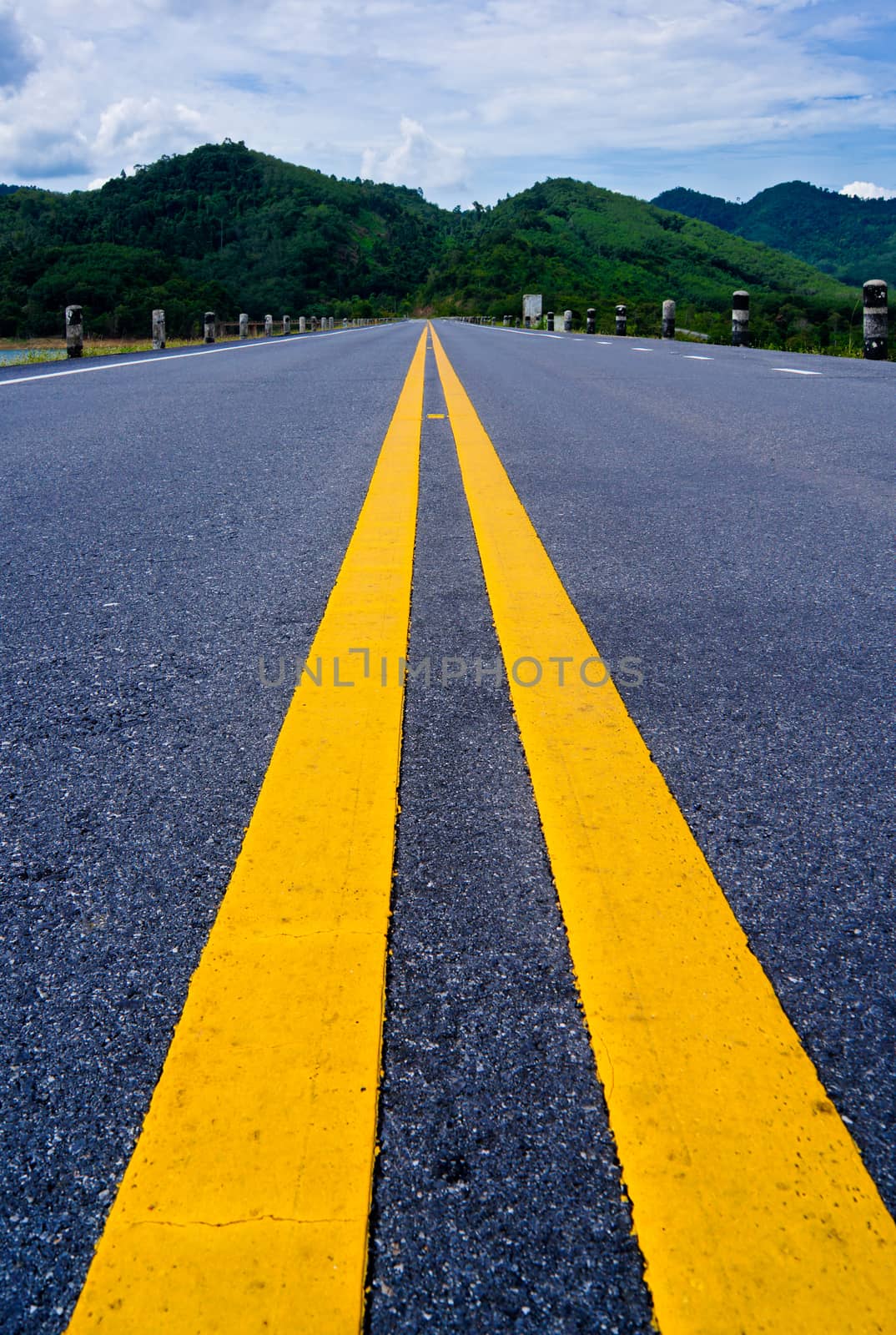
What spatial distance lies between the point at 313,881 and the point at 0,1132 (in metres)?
0.41

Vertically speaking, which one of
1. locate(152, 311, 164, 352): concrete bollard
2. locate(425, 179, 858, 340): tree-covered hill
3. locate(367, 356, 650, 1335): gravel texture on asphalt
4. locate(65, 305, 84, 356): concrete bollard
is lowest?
locate(367, 356, 650, 1335): gravel texture on asphalt

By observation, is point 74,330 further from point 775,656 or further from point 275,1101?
point 275,1101

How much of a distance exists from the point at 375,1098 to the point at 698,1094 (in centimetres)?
27

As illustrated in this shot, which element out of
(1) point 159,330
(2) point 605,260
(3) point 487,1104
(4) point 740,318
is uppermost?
(2) point 605,260

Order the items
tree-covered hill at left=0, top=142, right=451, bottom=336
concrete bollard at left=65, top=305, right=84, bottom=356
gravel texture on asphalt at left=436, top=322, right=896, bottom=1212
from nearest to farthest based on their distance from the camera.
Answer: gravel texture on asphalt at left=436, top=322, right=896, bottom=1212, concrete bollard at left=65, top=305, right=84, bottom=356, tree-covered hill at left=0, top=142, right=451, bottom=336

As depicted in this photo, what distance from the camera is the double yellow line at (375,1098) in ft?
2.23

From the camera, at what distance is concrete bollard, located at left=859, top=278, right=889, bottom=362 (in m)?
11.2

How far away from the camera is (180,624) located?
6.92 feet

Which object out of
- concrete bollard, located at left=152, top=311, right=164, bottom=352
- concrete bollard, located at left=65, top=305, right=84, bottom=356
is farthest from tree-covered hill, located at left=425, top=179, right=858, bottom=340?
concrete bollard, located at left=65, top=305, right=84, bottom=356

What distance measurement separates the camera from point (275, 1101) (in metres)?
0.83

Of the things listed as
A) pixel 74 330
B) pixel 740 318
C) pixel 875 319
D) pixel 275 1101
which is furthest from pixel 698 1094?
pixel 740 318

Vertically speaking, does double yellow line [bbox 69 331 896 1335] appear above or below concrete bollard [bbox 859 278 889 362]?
below

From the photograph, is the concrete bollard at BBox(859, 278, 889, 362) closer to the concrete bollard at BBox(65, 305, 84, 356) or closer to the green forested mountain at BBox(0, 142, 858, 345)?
the concrete bollard at BBox(65, 305, 84, 356)

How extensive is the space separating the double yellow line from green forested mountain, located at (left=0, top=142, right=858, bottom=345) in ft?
179
